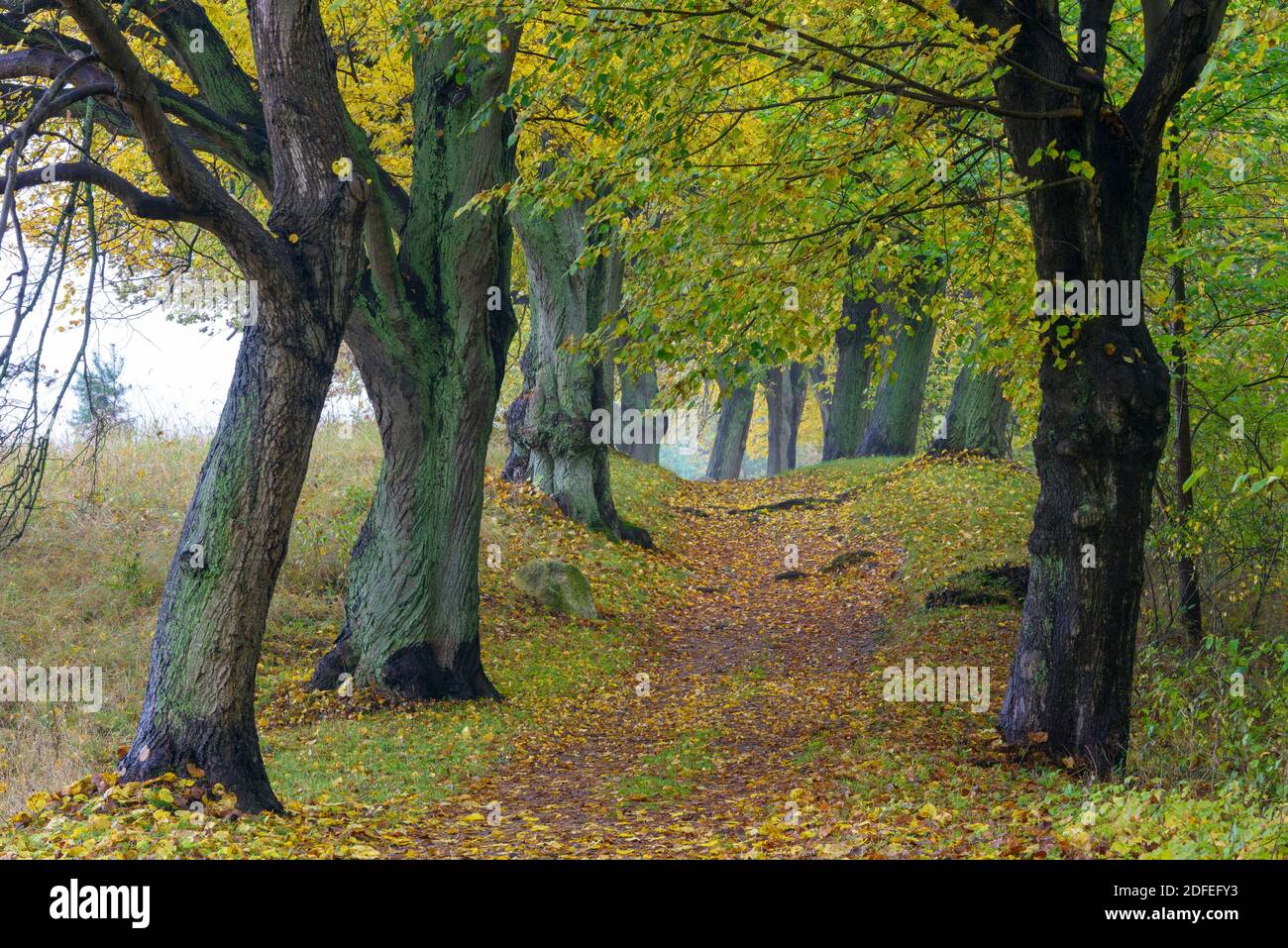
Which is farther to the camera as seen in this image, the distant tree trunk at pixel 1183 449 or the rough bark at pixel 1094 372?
the distant tree trunk at pixel 1183 449

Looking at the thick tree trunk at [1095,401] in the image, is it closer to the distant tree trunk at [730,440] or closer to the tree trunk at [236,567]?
the tree trunk at [236,567]

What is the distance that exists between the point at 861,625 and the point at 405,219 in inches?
324

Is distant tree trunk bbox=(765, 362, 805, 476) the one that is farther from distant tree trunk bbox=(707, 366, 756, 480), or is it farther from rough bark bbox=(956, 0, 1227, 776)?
rough bark bbox=(956, 0, 1227, 776)

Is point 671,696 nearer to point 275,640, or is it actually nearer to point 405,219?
Result: point 275,640

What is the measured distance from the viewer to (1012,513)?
1856 cm

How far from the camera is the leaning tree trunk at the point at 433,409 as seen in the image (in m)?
11.4

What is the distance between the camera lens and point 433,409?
38.1ft

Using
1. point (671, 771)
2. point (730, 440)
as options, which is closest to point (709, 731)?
point (671, 771)

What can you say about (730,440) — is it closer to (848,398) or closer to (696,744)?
(848,398)
